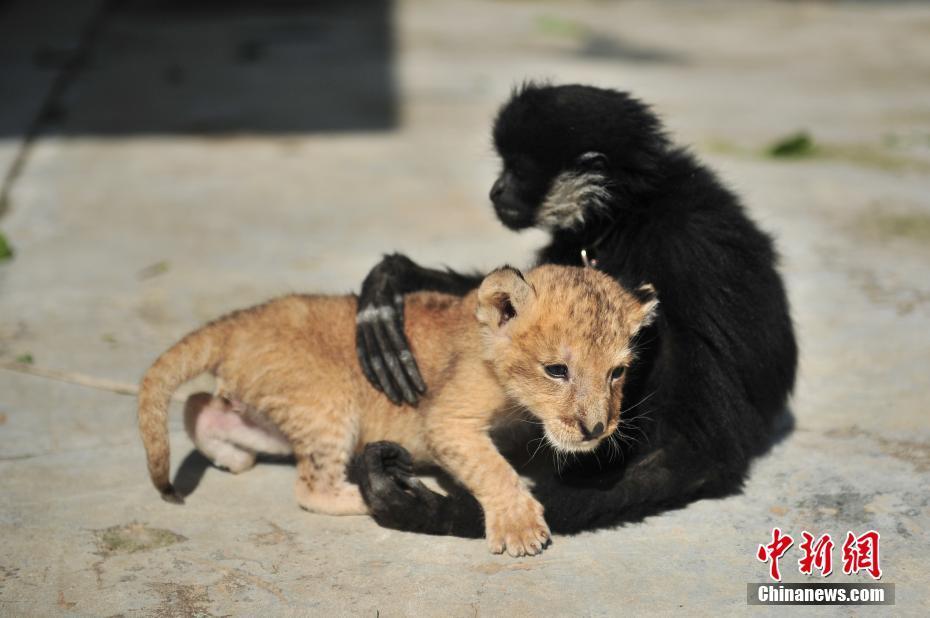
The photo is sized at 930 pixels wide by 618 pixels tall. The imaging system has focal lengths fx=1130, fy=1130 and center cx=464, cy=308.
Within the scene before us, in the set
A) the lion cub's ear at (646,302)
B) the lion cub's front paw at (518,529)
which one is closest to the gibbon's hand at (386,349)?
the lion cub's front paw at (518,529)

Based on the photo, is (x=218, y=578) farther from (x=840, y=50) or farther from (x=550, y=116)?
(x=840, y=50)

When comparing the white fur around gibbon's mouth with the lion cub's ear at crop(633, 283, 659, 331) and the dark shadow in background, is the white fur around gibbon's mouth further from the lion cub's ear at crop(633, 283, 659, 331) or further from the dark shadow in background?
the dark shadow in background

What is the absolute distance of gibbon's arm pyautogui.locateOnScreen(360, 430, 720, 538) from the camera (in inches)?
168

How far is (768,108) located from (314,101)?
4.34 meters

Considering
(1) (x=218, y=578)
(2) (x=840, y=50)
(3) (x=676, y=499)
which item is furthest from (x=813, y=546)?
(2) (x=840, y=50)

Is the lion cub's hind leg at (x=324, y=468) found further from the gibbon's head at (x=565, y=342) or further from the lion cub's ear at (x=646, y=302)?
the lion cub's ear at (x=646, y=302)

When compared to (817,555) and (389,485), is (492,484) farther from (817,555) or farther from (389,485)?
(817,555)

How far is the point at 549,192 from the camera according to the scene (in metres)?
5.21

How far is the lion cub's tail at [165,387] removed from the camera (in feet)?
14.1

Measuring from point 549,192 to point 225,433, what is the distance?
5.95 feet

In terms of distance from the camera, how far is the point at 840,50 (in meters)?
13.1

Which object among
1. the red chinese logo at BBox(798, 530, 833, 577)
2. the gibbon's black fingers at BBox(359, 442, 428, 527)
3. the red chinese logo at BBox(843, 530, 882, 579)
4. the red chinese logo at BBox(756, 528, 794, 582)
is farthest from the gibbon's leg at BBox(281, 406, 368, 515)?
the red chinese logo at BBox(843, 530, 882, 579)

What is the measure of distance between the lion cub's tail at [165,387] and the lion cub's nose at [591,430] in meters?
1.55

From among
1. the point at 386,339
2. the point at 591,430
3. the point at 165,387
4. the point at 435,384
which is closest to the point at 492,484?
the point at 591,430
